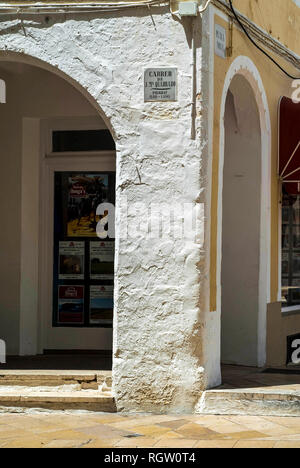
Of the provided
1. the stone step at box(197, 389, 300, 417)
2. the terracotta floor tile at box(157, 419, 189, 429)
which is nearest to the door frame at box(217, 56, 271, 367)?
the stone step at box(197, 389, 300, 417)

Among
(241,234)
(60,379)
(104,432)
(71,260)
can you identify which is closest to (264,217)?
(241,234)

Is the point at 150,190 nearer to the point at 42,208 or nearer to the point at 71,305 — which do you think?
the point at 42,208

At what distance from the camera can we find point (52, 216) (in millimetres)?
10398

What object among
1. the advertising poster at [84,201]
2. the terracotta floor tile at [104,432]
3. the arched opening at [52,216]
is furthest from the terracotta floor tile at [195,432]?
the advertising poster at [84,201]

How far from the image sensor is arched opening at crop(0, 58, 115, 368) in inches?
403

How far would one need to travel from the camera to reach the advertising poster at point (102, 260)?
10.4 meters

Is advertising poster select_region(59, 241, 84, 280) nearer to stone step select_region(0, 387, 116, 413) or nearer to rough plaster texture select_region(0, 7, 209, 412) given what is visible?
rough plaster texture select_region(0, 7, 209, 412)

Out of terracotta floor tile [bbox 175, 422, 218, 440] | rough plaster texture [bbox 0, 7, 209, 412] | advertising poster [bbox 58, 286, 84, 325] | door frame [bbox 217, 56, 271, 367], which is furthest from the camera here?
advertising poster [bbox 58, 286, 84, 325]

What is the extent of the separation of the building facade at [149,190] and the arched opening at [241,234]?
16 millimetres

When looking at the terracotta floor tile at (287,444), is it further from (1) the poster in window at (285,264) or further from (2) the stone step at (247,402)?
(1) the poster in window at (285,264)

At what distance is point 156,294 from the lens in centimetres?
813

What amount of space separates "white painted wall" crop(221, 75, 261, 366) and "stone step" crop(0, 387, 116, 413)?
7.64 feet

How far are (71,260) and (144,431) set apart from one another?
358 centimetres
